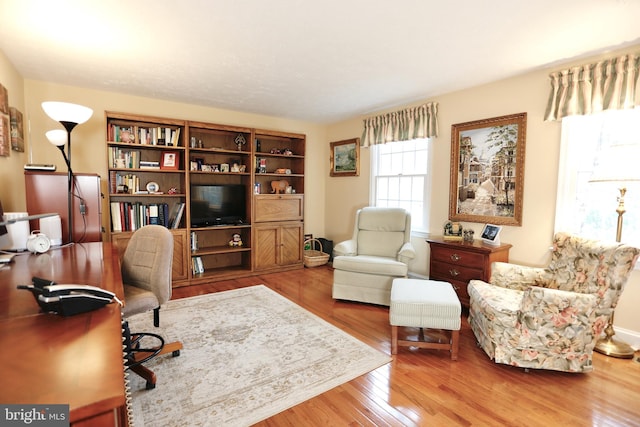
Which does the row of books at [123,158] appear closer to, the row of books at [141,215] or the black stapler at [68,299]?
the row of books at [141,215]

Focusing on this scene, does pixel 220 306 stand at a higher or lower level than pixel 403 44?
lower

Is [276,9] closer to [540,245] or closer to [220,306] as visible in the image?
[220,306]

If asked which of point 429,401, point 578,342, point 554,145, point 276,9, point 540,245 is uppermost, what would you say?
point 276,9

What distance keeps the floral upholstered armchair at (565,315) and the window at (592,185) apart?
566mm

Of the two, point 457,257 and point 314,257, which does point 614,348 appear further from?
Result: point 314,257

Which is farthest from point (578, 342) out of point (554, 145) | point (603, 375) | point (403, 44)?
point (403, 44)

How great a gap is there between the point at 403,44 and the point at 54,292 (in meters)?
2.56

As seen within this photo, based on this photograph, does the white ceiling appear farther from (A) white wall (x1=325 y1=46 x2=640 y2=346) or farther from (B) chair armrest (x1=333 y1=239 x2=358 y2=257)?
(B) chair armrest (x1=333 y1=239 x2=358 y2=257)

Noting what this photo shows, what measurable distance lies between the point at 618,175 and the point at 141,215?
14.9 feet

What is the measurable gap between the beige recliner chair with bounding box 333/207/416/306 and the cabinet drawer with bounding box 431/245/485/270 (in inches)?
10.4

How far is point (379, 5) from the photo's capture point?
1.90 m

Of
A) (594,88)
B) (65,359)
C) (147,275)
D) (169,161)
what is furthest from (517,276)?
(169,161)

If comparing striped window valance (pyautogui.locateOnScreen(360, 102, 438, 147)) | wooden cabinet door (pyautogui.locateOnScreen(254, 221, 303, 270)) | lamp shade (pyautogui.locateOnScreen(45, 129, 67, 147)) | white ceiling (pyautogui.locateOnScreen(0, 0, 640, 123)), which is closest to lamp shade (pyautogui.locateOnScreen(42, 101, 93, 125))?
lamp shade (pyautogui.locateOnScreen(45, 129, 67, 147))

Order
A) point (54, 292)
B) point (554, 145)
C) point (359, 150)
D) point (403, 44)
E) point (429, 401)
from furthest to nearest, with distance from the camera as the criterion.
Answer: point (359, 150) < point (554, 145) < point (403, 44) < point (429, 401) < point (54, 292)
